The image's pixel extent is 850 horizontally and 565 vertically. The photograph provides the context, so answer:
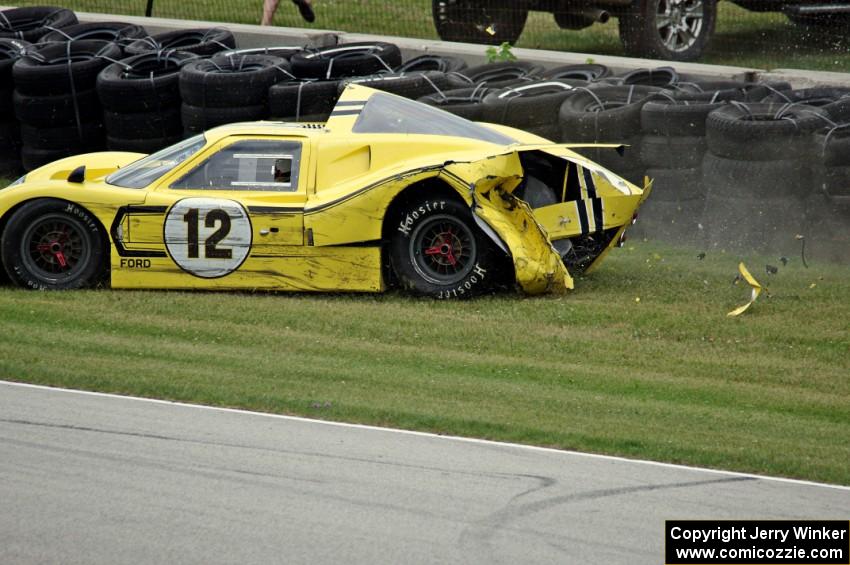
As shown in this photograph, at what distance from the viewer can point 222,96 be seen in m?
13.2

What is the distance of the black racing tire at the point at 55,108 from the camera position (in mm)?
13977

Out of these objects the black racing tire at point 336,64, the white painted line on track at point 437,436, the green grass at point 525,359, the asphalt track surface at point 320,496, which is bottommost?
the green grass at point 525,359

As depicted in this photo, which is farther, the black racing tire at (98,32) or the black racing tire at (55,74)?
the black racing tire at (98,32)

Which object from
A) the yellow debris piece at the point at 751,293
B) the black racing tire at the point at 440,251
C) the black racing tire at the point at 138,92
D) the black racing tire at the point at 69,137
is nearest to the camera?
the yellow debris piece at the point at 751,293

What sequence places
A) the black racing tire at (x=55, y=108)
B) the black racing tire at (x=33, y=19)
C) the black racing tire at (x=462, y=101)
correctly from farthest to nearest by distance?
1. the black racing tire at (x=33, y=19)
2. the black racing tire at (x=55, y=108)
3. the black racing tire at (x=462, y=101)

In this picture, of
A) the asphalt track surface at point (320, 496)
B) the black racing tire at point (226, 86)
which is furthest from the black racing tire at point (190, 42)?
the asphalt track surface at point (320, 496)

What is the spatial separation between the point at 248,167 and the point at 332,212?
83cm

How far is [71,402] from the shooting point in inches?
306

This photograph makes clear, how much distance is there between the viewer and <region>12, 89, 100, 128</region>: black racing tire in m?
14.0

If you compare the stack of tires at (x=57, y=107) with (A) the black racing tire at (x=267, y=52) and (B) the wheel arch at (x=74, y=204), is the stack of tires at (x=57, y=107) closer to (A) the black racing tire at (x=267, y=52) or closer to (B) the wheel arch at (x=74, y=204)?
(A) the black racing tire at (x=267, y=52)

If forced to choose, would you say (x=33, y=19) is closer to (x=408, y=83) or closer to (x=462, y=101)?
(x=408, y=83)

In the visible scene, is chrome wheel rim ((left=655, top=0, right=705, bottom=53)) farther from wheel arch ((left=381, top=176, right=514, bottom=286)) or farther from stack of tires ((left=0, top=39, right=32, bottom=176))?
stack of tires ((left=0, top=39, right=32, bottom=176))

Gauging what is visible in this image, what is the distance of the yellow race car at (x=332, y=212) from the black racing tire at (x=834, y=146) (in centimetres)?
181

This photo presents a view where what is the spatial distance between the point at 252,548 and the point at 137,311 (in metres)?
4.73
